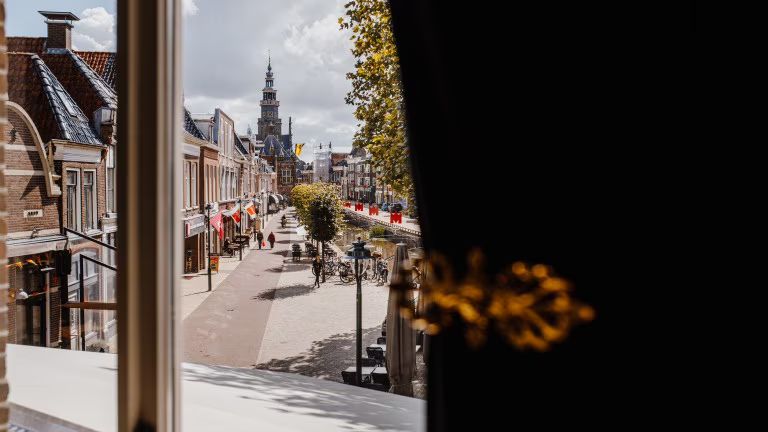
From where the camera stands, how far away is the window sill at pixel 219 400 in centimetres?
205

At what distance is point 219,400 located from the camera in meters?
2.42

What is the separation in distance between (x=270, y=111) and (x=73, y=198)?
1.74 metres

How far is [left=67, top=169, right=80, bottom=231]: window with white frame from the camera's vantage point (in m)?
3.13

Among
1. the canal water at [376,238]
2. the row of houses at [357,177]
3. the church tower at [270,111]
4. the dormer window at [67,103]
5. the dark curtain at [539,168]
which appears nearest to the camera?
the dark curtain at [539,168]

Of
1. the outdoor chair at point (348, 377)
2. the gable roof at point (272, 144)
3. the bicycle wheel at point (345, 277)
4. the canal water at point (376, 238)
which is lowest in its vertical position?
the outdoor chair at point (348, 377)

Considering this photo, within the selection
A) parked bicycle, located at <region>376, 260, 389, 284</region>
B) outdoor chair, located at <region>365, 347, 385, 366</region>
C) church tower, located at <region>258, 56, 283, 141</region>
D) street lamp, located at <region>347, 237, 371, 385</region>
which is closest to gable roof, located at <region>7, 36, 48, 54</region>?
church tower, located at <region>258, 56, 283, 141</region>

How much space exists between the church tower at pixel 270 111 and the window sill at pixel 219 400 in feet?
3.80

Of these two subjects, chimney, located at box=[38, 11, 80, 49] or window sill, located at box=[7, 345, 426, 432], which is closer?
chimney, located at box=[38, 11, 80, 49]

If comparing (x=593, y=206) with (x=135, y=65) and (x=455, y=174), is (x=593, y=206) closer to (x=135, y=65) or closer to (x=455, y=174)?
(x=455, y=174)

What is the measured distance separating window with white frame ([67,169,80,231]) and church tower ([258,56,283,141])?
1380 millimetres

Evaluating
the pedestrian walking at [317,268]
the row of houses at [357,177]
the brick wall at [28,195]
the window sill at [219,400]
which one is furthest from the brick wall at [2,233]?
the pedestrian walking at [317,268]

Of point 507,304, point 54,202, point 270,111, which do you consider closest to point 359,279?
point 270,111

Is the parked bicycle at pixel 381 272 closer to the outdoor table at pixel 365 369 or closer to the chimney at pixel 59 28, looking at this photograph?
the outdoor table at pixel 365 369

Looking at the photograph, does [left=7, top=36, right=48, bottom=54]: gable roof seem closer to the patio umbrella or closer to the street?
the street
